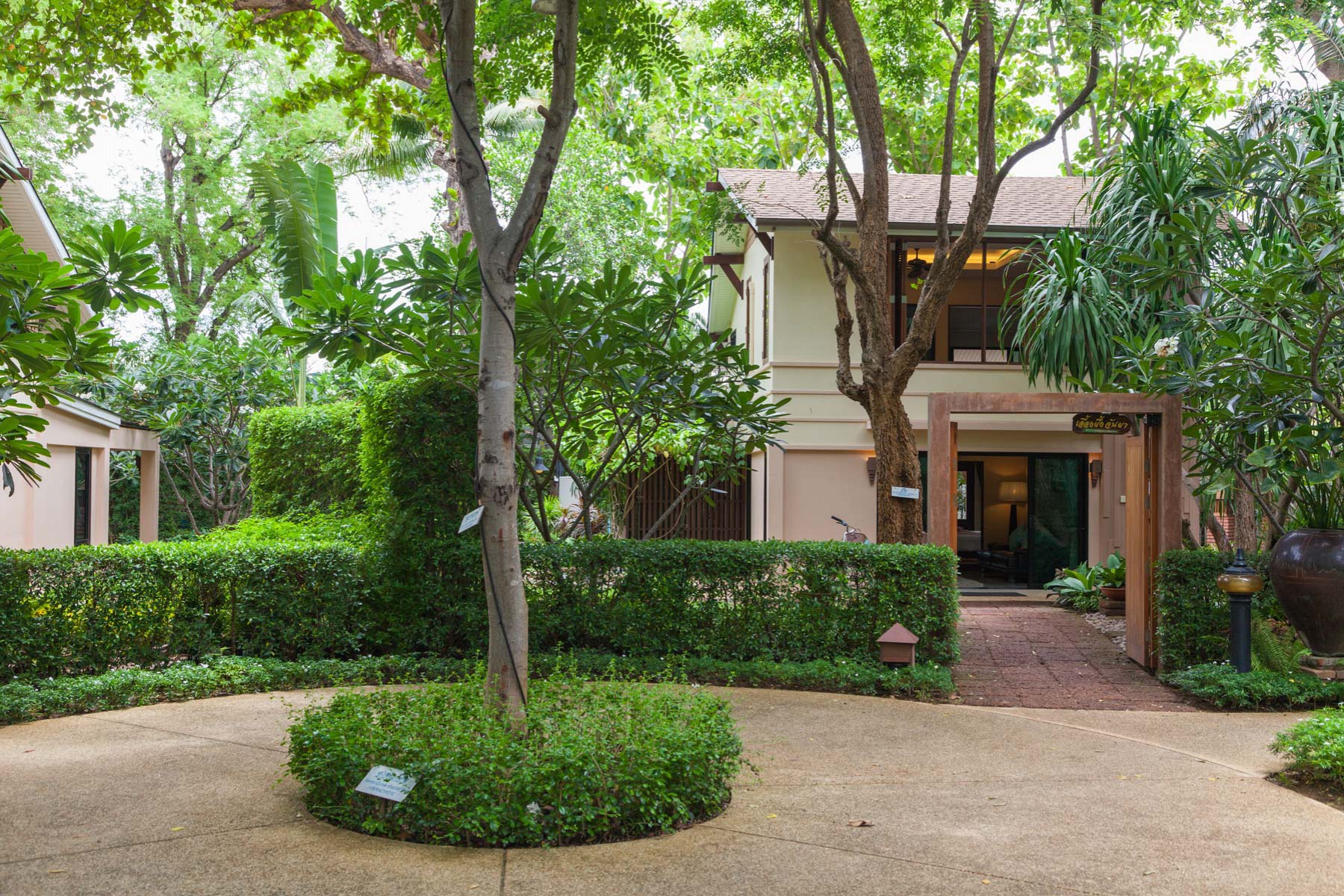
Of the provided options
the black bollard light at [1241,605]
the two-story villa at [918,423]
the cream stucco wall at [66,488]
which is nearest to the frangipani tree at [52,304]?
the cream stucco wall at [66,488]

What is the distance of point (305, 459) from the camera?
49.9 feet

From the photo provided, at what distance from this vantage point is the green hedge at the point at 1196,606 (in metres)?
9.19

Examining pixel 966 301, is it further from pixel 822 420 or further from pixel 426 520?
pixel 426 520

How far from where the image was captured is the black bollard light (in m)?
8.74

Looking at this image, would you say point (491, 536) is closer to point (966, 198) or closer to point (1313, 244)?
point (1313, 244)

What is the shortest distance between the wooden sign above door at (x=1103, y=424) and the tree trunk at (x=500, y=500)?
611 centimetres

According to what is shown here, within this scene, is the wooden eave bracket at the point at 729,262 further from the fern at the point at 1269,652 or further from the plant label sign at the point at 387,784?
the plant label sign at the point at 387,784

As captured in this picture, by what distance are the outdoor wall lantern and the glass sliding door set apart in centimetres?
15

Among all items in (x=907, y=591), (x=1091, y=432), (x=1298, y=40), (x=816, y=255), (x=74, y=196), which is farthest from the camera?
(x=74, y=196)

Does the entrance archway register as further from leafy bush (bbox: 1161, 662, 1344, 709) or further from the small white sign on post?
the small white sign on post

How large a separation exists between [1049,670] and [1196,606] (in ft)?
4.63

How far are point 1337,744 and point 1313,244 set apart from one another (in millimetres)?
5011

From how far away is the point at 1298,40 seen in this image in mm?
10656

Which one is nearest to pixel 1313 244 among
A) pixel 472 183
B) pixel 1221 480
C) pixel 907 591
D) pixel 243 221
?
pixel 1221 480
